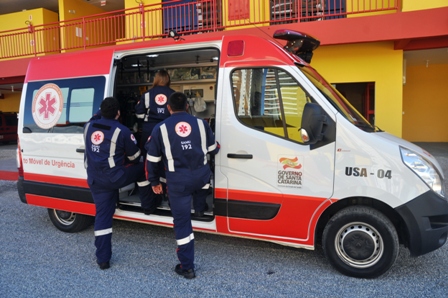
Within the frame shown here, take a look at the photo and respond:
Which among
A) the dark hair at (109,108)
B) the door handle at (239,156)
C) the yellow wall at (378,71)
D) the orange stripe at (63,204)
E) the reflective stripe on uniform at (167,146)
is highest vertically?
the yellow wall at (378,71)

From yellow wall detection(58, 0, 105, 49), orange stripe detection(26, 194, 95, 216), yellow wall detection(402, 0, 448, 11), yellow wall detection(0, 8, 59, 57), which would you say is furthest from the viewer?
yellow wall detection(0, 8, 59, 57)

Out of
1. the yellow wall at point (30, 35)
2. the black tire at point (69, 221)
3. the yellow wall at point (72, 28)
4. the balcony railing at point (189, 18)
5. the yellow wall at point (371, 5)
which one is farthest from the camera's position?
the yellow wall at point (30, 35)

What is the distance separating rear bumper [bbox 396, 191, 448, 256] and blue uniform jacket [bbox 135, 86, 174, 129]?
9.31ft

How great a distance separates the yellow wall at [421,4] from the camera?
783 cm

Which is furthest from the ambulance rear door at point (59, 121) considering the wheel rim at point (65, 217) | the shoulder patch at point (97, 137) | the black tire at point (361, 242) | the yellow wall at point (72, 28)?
the yellow wall at point (72, 28)

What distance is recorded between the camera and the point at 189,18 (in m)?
10.9

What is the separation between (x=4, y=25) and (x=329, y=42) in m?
14.3

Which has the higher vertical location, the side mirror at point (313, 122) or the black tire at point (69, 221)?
the side mirror at point (313, 122)

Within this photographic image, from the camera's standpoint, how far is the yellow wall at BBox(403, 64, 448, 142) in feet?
42.8

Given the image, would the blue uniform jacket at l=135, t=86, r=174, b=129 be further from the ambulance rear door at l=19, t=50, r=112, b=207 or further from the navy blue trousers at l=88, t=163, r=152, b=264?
the navy blue trousers at l=88, t=163, r=152, b=264

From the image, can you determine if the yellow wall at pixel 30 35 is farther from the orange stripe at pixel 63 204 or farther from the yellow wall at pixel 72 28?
the orange stripe at pixel 63 204

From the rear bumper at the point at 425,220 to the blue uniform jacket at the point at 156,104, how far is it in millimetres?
2837

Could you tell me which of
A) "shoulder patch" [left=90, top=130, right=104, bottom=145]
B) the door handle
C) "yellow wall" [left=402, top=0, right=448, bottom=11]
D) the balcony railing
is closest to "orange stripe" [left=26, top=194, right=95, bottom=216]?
"shoulder patch" [left=90, top=130, right=104, bottom=145]

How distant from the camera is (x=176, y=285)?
10.6ft
